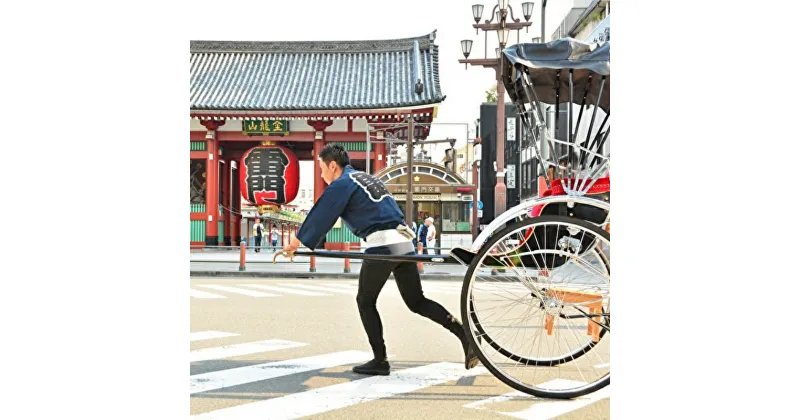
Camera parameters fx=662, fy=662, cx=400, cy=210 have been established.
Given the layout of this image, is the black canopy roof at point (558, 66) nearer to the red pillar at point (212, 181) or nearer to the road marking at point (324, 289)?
the road marking at point (324, 289)

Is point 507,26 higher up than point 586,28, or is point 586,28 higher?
point 586,28

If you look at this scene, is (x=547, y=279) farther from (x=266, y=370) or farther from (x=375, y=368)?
(x=266, y=370)

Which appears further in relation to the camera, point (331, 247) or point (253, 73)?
point (253, 73)

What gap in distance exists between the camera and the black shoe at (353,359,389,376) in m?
4.28

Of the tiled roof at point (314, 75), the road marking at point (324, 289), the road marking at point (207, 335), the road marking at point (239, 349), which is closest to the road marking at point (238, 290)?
the road marking at point (324, 289)

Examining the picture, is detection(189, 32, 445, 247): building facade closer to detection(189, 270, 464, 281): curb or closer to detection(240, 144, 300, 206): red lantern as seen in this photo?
detection(240, 144, 300, 206): red lantern

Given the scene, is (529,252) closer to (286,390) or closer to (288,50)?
(286,390)

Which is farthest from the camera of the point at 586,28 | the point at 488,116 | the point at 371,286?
the point at 488,116

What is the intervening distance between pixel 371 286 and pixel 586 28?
19519 mm

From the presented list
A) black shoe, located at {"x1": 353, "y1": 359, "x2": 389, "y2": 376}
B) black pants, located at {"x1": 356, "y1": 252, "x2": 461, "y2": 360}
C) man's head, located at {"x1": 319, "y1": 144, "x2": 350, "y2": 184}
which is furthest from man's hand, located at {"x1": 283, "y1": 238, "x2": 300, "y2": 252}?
black shoe, located at {"x1": 353, "y1": 359, "x2": 389, "y2": 376}

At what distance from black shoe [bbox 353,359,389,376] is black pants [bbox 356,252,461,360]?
0.04m

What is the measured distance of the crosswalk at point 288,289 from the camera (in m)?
9.55
